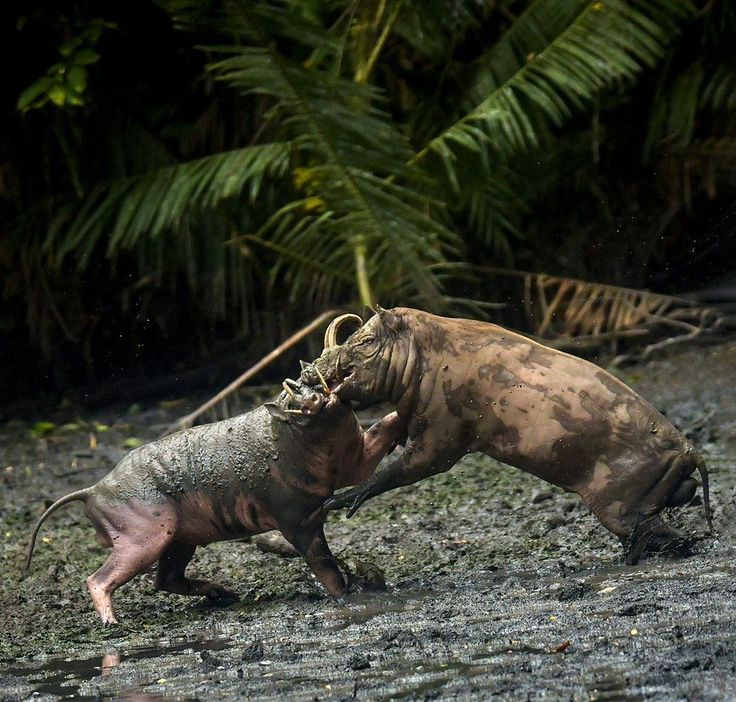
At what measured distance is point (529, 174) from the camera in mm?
11094

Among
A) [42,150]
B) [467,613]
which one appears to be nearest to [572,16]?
[42,150]

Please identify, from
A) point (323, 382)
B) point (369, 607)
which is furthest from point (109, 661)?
point (323, 382)

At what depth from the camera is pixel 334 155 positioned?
9438 millimetres

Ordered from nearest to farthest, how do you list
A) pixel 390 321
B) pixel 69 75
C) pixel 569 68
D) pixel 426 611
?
pixel 426 611
pixel 390 321
pixel 569 68
pixel 69 75

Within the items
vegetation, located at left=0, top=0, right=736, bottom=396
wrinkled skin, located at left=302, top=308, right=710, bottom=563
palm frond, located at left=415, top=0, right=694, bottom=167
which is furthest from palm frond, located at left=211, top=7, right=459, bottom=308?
wrinkled skin, located at left=302, top=308, right=710, bottom=563

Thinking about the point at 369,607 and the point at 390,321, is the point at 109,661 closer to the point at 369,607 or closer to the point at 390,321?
the point at 369,607

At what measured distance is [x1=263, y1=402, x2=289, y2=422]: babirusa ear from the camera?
6.21 meters

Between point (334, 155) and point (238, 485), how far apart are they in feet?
12.0

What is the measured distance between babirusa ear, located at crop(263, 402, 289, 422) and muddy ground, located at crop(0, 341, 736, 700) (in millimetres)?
724

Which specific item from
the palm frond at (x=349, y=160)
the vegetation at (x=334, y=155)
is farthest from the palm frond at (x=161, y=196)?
the palm frond at (x=349, y=160)

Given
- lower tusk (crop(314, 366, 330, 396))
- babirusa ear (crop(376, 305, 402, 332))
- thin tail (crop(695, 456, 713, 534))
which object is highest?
babirusa ear (crop(376, 305, 402, 332))

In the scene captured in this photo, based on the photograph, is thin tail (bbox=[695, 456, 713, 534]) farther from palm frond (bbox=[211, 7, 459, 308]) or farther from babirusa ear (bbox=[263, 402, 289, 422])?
palm frond (bbox=[211, 7, 459, 308])

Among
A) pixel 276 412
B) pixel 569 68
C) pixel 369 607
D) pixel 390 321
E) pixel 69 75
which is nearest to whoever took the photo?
pixel 369 607

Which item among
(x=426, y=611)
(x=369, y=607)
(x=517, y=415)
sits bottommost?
(x=369, y=607)
